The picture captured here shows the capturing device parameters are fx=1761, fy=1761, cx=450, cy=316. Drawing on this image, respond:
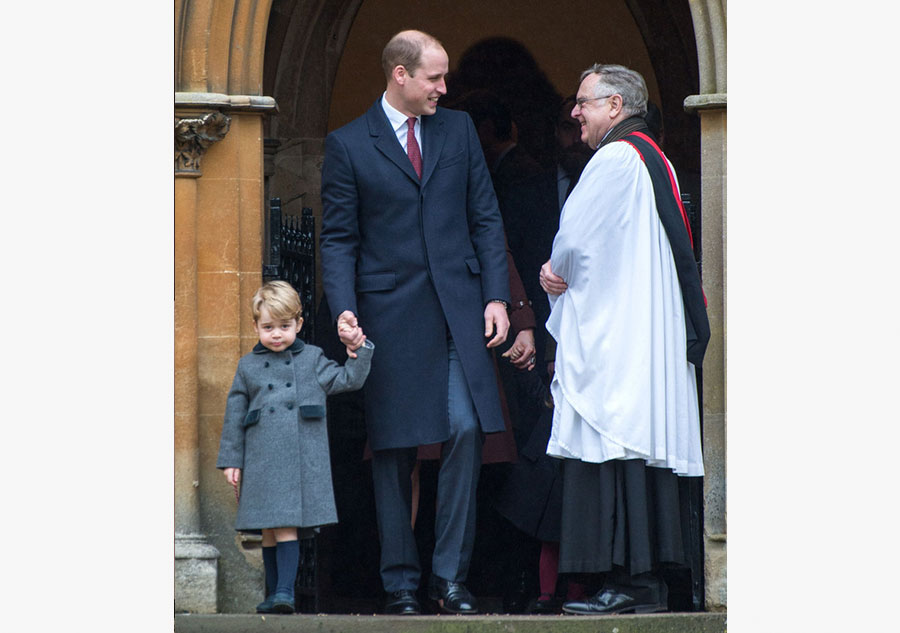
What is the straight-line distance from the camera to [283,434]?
624 cm

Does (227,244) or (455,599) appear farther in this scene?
(227,244)

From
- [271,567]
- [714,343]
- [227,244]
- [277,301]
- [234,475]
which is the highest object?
[227,244]

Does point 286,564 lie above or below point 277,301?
below

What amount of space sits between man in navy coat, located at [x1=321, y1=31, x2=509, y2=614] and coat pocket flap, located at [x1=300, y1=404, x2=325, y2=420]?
0.86ft

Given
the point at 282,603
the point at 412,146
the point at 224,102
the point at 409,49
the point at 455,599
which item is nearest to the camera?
the point at 282,603

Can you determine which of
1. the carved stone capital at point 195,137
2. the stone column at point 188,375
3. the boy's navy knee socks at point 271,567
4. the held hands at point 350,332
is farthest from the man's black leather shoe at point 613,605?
the carved stone capital at point 195,137

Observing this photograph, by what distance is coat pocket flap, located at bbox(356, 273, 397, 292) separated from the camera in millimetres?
6496

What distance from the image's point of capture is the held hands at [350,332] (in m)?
6.25

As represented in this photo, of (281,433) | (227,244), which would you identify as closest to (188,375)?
(227,244)

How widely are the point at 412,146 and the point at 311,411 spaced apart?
1.08 m

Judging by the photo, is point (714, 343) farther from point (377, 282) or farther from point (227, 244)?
point (227, 244)

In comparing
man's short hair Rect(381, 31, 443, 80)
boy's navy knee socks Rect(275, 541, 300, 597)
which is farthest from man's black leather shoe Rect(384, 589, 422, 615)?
man's short hair Rect(381, 31, 443, 80)

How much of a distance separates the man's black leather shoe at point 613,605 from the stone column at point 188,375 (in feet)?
4.63

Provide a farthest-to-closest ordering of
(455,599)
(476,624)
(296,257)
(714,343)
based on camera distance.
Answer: (296,257), (714,343), (455,599), (476,624)
